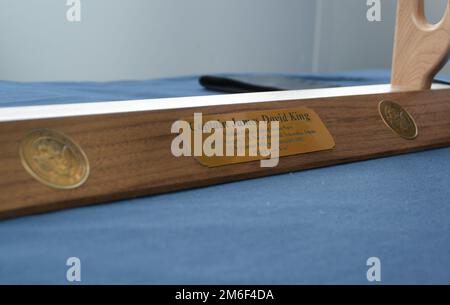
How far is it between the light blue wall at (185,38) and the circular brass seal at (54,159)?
5.55 ft

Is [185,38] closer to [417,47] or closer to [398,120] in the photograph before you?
[417,47]

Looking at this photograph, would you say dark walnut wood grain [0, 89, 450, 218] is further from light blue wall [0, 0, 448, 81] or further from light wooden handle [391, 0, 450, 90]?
light blue wall [0, 0, 448, 81]

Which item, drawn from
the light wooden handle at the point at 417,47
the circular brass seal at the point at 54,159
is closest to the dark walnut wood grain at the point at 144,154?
the circular brass seal at the point at 54,159

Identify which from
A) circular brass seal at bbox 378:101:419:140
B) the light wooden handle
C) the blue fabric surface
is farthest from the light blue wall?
the blue fabric surface

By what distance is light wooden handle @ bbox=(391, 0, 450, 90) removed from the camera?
2.81 ft

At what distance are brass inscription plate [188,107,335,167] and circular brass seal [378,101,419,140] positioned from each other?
0.37ft

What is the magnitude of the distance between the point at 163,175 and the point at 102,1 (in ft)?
5.74

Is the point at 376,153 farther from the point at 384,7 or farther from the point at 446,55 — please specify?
the point at 384,7

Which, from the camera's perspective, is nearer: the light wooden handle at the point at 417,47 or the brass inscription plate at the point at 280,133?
the brass inscription plate at the point at 280,133

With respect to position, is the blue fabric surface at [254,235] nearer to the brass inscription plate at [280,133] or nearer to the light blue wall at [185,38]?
the brass inscription plate at [280,133]

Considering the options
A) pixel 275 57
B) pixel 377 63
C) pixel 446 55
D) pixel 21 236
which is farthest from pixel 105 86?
pixel 377 63

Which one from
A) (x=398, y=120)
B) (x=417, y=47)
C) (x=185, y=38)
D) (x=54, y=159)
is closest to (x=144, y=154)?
(x=54, y=159)

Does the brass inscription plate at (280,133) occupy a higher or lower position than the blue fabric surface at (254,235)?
higher

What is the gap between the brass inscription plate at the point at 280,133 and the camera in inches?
23.6
